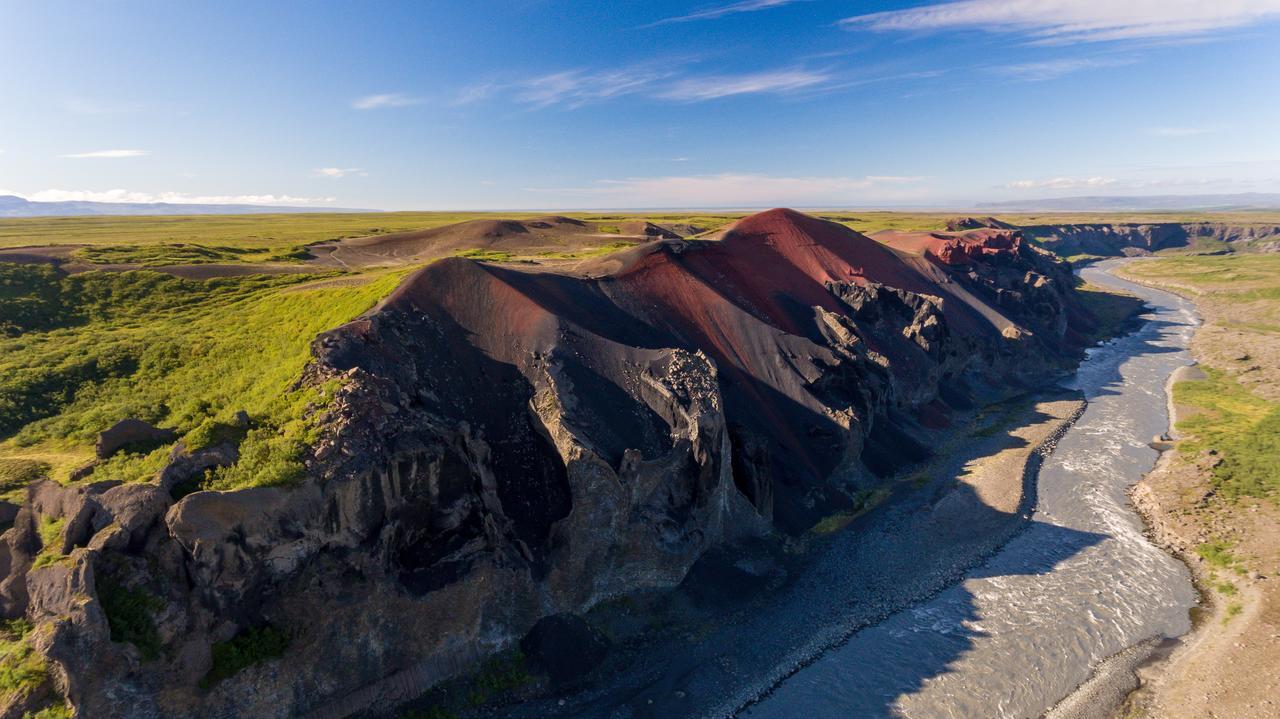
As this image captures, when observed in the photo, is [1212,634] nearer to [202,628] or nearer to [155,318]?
[202,628]

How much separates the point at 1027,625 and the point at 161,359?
54.1 metres

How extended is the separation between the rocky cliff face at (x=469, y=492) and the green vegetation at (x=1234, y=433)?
20471mm

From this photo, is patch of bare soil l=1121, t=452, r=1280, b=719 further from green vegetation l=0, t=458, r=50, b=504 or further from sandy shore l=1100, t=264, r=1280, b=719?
green vegetation l=0, t=458, r=50, b=504

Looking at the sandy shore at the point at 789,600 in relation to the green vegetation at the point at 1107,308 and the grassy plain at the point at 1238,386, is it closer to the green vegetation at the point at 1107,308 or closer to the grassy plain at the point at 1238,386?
the grassy plain at the point at 1238,386

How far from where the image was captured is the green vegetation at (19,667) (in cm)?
1664

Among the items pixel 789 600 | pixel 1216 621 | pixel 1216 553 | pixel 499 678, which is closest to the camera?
pixel 499 678

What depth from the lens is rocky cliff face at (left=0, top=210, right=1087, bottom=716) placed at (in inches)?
757

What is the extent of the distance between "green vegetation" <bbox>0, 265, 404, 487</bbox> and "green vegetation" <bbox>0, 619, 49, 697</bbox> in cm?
636

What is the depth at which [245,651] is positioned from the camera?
20406 mm

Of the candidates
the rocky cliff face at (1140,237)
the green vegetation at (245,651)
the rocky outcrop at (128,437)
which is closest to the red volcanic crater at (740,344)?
the rocky outcrop at (128,437)

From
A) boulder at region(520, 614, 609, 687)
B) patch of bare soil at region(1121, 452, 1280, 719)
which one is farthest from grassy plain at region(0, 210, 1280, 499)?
patch of bare soil at region(1121, 452, 1280, 719)

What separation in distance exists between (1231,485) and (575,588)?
163 ft

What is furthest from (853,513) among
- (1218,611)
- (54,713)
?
(54,713)

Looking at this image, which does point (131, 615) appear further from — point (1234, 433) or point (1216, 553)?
point (1234, 433)
